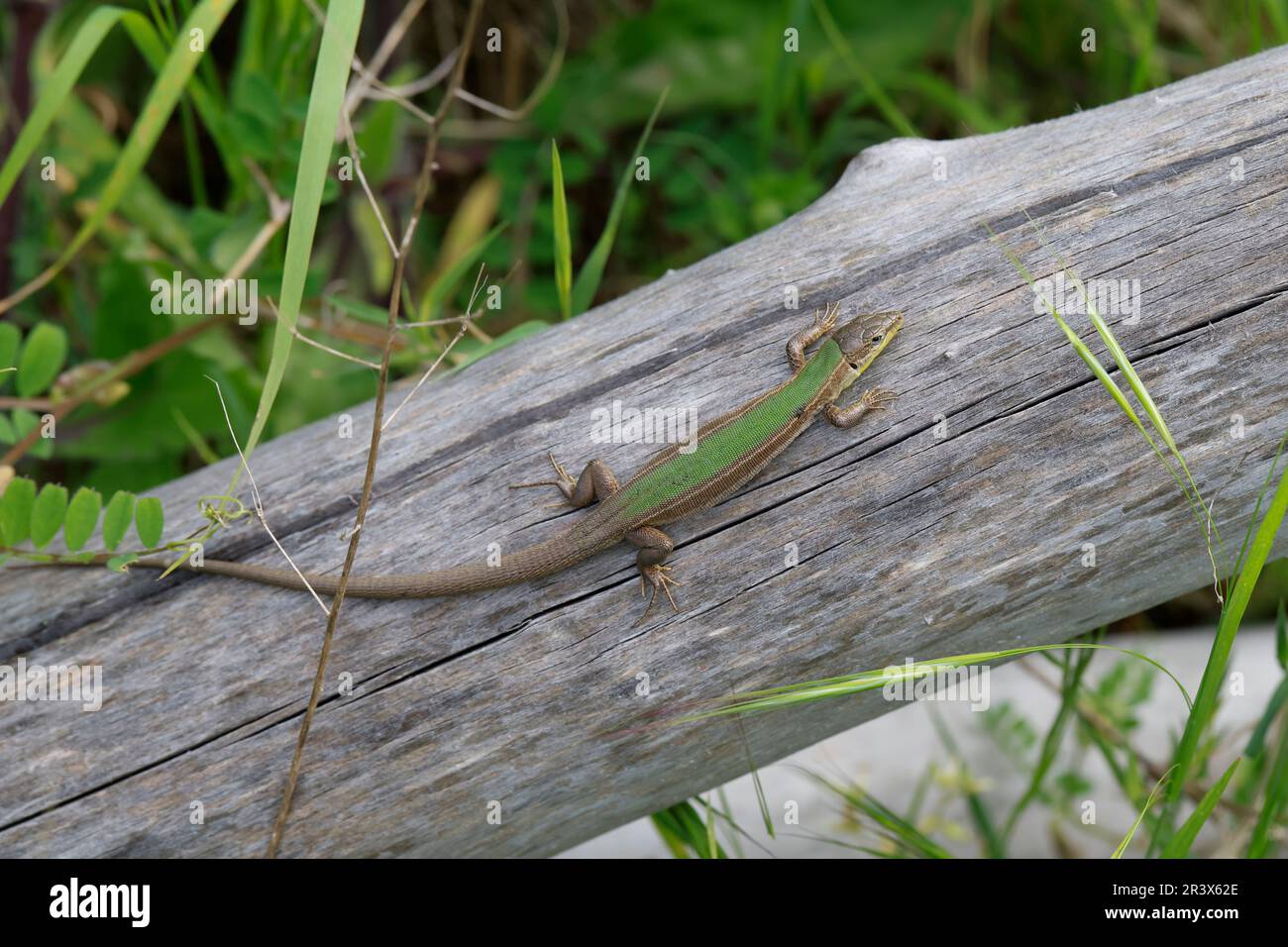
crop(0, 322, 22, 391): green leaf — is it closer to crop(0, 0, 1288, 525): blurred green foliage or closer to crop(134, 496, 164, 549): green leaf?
crop(0, 0, 1288, 525): blurred green foliage

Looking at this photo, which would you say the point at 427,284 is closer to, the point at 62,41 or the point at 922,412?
the point at 62,41

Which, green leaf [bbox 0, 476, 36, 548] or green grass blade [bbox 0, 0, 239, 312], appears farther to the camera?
green grass blade [bbox 0, 0, 239, 312]

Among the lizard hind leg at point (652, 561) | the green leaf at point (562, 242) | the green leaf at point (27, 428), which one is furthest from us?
the green leaf at point (27, 428)

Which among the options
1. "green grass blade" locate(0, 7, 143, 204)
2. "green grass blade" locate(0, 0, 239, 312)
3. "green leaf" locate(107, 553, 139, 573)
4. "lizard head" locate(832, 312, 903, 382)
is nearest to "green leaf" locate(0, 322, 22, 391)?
"green grass blade" locate(0, 0, 239, 312)

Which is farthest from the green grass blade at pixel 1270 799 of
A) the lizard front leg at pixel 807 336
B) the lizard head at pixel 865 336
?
the lizard front leg at pixel 807 336

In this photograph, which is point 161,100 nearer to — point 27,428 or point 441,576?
point 27,428

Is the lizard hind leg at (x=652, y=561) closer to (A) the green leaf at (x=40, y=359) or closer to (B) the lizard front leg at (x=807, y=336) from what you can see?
(B) the lizard front leg at (x=807, y=336)

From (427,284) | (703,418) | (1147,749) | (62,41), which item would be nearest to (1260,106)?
(703,418)
